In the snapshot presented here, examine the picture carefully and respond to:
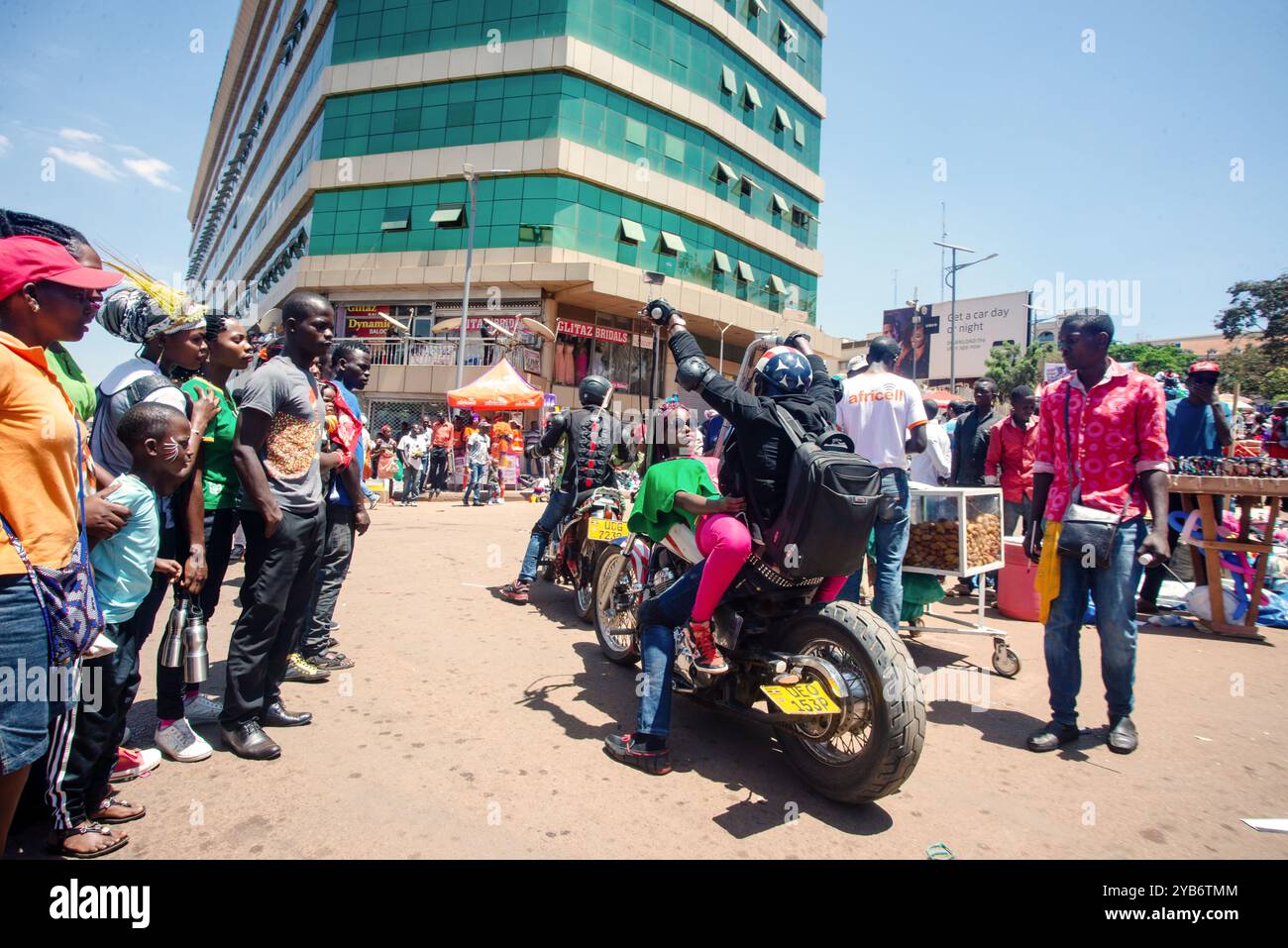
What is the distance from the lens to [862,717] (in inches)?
106

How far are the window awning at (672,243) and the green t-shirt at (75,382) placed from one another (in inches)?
1010

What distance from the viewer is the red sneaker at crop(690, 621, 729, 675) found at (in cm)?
319

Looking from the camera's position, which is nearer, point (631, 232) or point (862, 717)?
point (862, 717)

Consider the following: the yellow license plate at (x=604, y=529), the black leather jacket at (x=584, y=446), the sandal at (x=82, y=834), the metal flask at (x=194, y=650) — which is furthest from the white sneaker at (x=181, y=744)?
the black leather jacket at (x=584, y=446)

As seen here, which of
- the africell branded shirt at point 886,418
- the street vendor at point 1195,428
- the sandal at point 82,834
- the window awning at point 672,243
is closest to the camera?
the sandal at point 82,834

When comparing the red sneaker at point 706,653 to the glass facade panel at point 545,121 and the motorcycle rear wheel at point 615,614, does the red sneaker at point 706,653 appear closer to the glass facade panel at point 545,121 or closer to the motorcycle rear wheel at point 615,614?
the motorcycle rear wheel at point 615,614

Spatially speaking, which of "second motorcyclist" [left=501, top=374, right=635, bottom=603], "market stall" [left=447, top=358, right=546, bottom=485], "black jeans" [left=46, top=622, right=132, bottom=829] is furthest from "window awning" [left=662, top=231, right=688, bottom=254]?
"black jeans" [left=46, top=622, right=132, bottom=829]

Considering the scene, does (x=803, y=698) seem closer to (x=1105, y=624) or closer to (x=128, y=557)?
(x=1105, y=624)

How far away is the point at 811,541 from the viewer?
2.82 metres

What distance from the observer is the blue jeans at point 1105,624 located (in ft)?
11.7

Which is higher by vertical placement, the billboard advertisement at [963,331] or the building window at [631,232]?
the billboard advertisement at [963,331]

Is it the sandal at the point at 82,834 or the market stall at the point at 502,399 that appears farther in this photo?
the market stall at the point at 502,399

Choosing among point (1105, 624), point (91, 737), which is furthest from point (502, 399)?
point (91, 737)

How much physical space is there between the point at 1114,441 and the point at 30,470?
448 centimetres
